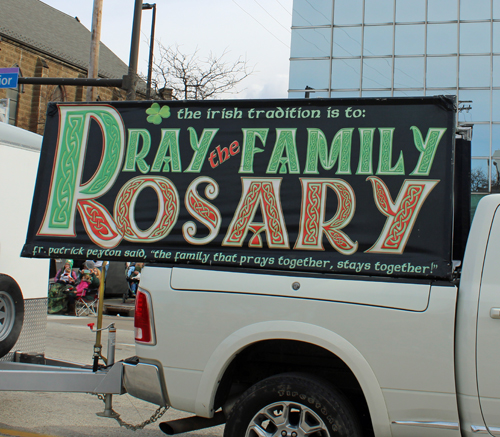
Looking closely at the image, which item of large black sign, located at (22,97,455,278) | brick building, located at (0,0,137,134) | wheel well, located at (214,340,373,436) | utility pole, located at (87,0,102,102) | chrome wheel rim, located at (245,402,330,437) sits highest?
brick building, located at (0,0,137,134)

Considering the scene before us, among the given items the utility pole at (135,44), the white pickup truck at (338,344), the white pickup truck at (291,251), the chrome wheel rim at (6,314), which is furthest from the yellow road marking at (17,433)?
the utility pole at (135,44)

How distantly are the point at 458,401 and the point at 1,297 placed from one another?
3940 mm

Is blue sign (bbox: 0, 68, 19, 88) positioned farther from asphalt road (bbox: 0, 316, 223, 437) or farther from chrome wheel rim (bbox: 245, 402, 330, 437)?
chrome wheel rim (bbox: 245, 402, 330, 437)

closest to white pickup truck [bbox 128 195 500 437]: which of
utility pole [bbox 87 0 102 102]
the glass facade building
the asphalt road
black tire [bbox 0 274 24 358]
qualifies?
the asphalt road

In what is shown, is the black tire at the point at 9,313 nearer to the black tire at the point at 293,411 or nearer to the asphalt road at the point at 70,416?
the asphalt road at the point at 70,416

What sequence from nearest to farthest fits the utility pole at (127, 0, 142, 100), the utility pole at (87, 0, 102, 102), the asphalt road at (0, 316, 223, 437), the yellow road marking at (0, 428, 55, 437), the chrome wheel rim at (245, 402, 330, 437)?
1. the chrome wheel rim at (245, 402, 330, 437)
2. the yellow road marking at (0, 428, 55, 437)
3. the asphalt road at (0, 316, 223, 437)
4. the utility pole at (127, 0, 142, 100)
5. the utility pole at (87, 0, 102, 102)

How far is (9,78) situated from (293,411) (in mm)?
14132

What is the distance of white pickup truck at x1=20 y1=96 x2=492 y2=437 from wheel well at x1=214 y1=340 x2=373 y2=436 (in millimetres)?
14

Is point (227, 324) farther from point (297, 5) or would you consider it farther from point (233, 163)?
point (297, 5)

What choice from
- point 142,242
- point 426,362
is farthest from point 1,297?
point 426,362

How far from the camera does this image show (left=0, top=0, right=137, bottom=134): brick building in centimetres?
3953

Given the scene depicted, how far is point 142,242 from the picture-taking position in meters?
4.23

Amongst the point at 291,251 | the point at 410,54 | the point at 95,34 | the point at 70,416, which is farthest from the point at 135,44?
the point at 410,54

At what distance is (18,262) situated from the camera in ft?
18.2
